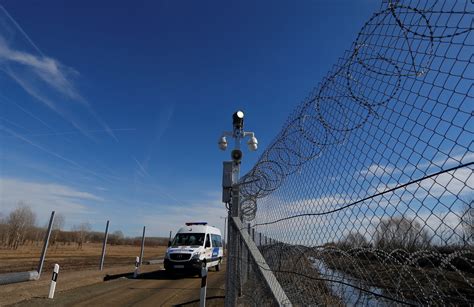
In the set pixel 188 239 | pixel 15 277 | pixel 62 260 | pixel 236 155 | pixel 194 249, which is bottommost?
pixel 15 277

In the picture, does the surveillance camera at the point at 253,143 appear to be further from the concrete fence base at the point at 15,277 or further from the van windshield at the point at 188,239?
the van windshield at the point at 188,239

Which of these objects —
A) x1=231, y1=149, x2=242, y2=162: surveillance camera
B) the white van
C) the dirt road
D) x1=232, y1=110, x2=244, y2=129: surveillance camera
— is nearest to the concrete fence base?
the dirt road

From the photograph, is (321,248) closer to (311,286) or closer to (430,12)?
(311,286)

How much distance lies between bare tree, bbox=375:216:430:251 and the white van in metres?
13.9

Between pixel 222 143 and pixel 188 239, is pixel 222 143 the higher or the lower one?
the higher one

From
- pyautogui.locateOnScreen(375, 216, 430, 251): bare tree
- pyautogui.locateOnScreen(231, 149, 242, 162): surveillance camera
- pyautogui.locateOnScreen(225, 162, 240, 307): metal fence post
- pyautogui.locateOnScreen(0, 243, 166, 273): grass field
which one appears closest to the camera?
pyautogui.locateOnScreen(375, 216, 430, 251): bare tree

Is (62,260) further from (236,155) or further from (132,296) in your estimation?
(236,155)

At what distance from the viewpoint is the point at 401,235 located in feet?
9.24

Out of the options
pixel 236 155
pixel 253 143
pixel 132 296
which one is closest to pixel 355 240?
pixel 236 155

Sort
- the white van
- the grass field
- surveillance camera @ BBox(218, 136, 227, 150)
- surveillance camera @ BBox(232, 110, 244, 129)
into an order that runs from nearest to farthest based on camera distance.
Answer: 1. surveillance camera @ BBox(232, 110, 244, 129)
2. surveillance camera @ BBox(218, 136, 227, 150)
3. the white van
4. the grass field

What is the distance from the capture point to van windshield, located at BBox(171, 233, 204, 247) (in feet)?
58.6

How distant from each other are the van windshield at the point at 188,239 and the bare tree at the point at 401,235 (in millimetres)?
15519

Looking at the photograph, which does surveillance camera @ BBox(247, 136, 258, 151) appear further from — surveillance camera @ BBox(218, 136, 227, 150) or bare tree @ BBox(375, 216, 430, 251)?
bare tree @ BBox(375, 216, 430, 251)

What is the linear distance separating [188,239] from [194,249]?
Result: 131 cm
